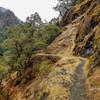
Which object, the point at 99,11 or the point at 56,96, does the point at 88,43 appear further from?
the point at 56,96

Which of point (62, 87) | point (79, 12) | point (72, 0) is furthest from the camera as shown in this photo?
point (72, 0)

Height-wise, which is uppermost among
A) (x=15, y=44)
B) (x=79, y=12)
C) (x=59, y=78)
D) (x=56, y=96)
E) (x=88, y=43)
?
(x=79, y=12)

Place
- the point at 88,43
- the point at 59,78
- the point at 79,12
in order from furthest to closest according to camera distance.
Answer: the point at 79,12, the point at 88,43, the point at 59,78

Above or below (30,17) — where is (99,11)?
below

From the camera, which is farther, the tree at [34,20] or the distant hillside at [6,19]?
the distant hillside at [6,19]

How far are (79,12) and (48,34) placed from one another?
1372 cm

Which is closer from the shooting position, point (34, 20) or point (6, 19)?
point (34, 20)

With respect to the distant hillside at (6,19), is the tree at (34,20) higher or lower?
lower

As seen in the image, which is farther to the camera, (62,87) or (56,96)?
(62,87)

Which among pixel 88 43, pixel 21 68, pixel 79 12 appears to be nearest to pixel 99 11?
pixel 88 43

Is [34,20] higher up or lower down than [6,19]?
lower down

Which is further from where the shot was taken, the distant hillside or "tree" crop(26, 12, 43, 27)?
the distant hillside

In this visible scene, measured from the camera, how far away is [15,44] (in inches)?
587

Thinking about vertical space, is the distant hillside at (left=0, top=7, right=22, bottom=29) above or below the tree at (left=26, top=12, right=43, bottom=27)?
above
